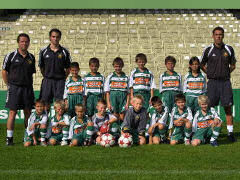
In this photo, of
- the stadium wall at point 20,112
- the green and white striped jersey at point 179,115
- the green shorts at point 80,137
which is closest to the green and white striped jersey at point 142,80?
the green and white striped jersey at point 179,115

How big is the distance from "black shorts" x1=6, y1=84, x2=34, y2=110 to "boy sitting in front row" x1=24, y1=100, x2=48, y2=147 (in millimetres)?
171

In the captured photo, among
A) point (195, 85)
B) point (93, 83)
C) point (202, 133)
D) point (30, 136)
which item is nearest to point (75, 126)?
point (30, 136)

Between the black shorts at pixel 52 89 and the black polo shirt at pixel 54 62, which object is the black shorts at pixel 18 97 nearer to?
the black shorts at pixel 52 89

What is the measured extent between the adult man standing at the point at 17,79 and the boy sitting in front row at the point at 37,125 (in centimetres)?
21

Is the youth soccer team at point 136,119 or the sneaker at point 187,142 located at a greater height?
the youth soccer team at point 136,119

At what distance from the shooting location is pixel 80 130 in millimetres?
7453

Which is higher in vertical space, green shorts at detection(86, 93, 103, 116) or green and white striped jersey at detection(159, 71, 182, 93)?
green and white striped jersey at detection(159, 71, 182, 93)

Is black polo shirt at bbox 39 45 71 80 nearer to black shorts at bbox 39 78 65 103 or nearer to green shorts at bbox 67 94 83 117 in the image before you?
black shorts at bbox 39 78 65 103

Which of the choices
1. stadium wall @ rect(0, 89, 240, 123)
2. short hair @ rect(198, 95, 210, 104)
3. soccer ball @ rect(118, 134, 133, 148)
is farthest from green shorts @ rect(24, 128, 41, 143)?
stadium wall @ rect(0, 89, 240, 123)

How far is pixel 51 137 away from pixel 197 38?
12.3 m

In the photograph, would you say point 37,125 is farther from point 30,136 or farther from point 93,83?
point 93,83

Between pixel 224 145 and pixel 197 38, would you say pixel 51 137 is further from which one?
pixel 197 38

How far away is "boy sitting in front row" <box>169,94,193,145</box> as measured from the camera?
24.5 feet

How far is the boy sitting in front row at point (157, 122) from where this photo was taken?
759 cm
